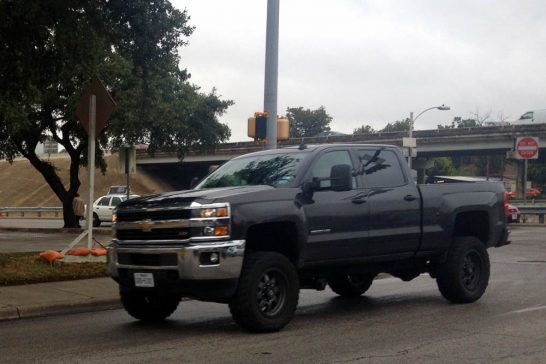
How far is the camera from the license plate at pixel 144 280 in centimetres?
827

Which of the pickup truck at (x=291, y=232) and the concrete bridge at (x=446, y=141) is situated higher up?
the concrete bridge at (x=446, y=141)

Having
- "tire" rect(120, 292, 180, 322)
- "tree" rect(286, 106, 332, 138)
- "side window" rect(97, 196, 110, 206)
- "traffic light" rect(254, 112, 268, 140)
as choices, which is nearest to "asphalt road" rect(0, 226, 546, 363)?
"tire" rect(120, 292, 180, 322)

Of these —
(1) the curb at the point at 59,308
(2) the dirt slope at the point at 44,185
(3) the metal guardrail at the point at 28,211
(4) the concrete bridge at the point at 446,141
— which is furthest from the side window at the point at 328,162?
(2) the dirt slope at the point at 44,185

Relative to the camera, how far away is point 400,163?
33.9 ft

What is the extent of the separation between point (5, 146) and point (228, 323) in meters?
25.2

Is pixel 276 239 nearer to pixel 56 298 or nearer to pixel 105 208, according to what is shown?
pixel 56 298

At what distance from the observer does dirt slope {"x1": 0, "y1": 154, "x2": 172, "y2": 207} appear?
77.6 m

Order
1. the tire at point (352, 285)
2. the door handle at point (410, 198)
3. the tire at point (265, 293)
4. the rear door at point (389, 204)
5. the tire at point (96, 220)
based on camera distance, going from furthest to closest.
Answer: the tire at point (96, 220) → the tire at point (352, 285) → the door handle at point (410, 198) → the rear door at point (389, 204) → the tire at point (265, 293)

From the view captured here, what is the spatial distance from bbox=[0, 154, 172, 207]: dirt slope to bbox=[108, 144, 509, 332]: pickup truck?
6628 centimetres

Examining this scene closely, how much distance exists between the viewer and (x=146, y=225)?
27.6 ft

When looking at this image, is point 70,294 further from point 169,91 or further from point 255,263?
point 169,91

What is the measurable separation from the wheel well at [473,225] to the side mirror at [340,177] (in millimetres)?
2591

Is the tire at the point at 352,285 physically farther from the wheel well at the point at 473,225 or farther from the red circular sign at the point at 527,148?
the red circular sign at the point at 527,148

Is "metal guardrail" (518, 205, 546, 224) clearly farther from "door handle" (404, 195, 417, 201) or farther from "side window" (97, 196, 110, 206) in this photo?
"door handle" (404, 195, 417, 201)
